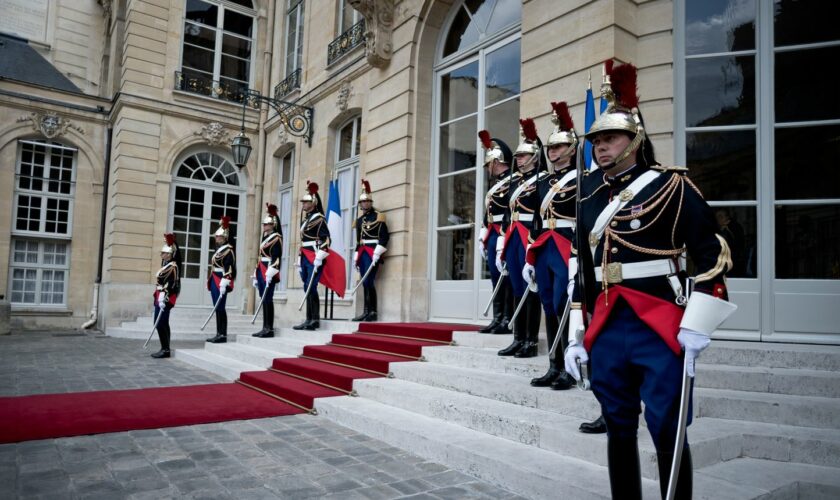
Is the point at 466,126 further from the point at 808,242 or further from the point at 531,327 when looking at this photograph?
the point at 808,242

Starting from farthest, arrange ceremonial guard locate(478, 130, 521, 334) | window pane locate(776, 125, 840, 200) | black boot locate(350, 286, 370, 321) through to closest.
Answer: black boot locate(350, 286, 370, 321) < ceremonial guard locate(478, 130, 521, 334) < window pane locate(776, 125, 840, 200)

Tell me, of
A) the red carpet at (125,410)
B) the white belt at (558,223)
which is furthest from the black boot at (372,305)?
the white belt at (558,223)

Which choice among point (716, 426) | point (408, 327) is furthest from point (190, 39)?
point (716, 426)

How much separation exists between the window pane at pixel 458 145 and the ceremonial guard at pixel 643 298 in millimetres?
5492

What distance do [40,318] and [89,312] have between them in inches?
41.8

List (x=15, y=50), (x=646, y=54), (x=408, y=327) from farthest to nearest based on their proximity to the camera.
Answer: (x=15, y=50) < (x=408, y=327) < (x=646, y=54)

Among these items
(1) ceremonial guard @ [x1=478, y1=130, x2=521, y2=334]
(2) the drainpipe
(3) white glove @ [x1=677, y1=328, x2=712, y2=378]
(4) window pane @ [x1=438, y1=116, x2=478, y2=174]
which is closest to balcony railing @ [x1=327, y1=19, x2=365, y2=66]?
(4) window pane @ [x1=438, y1=116, x2=478, y2=174]

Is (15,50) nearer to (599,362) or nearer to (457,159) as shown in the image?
(457,159)

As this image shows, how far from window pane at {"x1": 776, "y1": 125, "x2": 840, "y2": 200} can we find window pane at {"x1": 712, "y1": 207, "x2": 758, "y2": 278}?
0.31 metres

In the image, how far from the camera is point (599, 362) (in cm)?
247

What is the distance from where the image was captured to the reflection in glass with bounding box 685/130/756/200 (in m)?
5.31

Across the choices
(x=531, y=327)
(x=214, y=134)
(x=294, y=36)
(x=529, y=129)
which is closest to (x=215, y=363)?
(x=531, y=327)

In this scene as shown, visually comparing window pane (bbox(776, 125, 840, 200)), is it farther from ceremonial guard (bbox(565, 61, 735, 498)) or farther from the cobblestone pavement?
the cobblestone pavement

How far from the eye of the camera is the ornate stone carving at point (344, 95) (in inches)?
407
